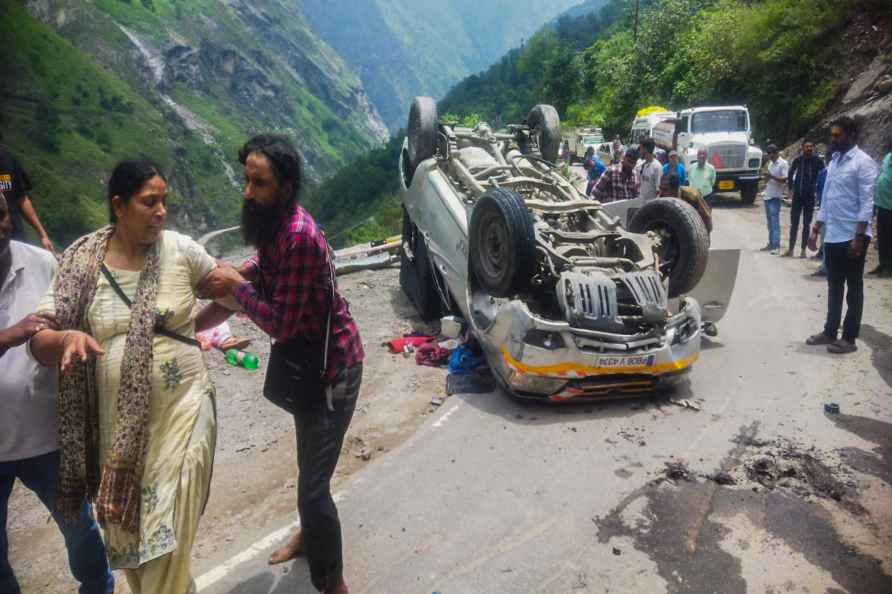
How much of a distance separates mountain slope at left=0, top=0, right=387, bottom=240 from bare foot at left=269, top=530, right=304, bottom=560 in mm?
58210

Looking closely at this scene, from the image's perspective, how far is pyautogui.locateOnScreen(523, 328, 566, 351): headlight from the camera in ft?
15.9

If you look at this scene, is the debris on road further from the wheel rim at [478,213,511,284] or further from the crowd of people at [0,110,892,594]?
the crowd of people at [0,110,892,594]

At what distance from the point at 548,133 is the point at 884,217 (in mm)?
4110

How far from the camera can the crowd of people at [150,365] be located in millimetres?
2205

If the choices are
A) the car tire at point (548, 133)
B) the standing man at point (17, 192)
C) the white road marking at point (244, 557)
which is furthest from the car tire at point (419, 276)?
the white road marking at point (244, 557)

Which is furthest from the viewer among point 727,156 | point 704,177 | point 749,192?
point 749,192

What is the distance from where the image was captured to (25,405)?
2.42 m

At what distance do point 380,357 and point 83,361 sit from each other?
15.5ft

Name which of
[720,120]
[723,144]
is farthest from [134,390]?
[720,120]

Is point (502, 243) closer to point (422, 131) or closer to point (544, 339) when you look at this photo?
point (544, 339)

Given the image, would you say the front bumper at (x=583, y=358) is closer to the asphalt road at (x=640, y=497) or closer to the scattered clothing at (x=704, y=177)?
the asphalt road at (x=640, y=497)

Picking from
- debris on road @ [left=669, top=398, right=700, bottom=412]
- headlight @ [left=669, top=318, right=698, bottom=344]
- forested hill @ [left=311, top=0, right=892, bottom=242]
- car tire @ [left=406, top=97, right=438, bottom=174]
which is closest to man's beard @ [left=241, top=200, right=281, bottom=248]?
headlight @ [left=669, top=318, right=698, bottom=344]

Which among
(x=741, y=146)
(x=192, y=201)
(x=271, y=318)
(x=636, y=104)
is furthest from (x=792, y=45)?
(x=192, y=201)

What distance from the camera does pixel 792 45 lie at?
64.6ft
